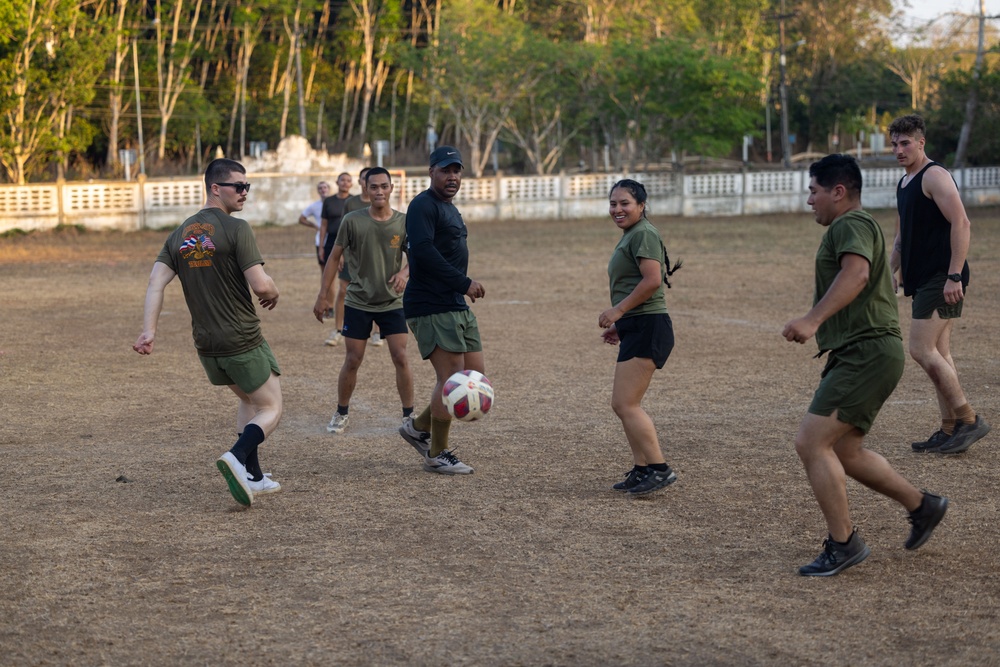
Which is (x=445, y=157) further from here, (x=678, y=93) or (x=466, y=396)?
(x=678, y=93)

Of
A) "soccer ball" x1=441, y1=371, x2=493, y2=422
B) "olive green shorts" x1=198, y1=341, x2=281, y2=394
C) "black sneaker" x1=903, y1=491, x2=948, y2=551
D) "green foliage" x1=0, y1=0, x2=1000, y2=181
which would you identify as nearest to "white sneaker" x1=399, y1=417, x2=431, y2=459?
"soccer ball" x1=441, y1=371, x2=493, y2=422

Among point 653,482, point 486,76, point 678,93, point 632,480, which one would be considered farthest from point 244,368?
point 486,76

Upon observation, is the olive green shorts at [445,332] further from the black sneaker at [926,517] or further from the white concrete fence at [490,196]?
the white concrete fence at [490,196]

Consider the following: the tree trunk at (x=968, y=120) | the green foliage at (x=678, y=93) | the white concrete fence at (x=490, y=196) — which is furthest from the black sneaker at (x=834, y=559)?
the tree trunk at (x=968, y=120)

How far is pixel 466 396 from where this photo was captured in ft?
23.1

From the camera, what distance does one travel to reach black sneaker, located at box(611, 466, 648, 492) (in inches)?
267

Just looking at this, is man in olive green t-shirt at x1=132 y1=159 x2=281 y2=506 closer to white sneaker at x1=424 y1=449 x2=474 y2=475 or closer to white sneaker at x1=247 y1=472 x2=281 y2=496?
white sneaker at x1=247 y1=472 x2=281 y2=496

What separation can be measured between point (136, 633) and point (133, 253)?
2337cm

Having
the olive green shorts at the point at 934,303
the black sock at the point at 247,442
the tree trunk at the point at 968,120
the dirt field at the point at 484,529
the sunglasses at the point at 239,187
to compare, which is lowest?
the dirt field at the point at 484,529

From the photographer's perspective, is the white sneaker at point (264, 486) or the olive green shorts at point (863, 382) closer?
the olive green shorts at point (863, 382)

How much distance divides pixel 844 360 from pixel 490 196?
3395 cm

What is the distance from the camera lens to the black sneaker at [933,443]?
7648 mm

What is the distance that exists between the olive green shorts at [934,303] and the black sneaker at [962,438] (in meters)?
0.72

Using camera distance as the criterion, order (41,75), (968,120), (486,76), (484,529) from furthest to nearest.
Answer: (486,76)
(968,120)
(41,75)
(484,529)
